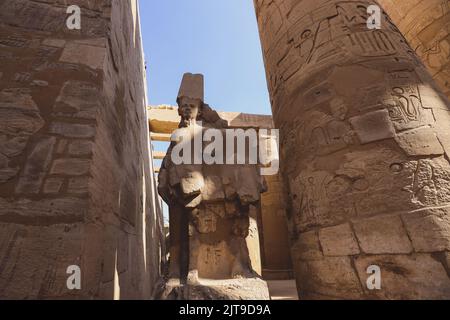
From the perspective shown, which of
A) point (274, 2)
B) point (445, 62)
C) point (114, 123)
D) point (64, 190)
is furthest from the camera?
point (445, 62)

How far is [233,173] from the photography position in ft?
6.74

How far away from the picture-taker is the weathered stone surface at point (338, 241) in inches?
67.3

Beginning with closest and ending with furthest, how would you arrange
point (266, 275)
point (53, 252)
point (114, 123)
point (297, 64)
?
point (53, 252) < point (114, 123) < point (297, 64) < point (266, 275)

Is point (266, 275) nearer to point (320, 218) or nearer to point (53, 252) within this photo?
point (320, 218)

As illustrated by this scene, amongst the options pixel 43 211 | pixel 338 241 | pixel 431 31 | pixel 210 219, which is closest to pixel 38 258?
pixel 43 211

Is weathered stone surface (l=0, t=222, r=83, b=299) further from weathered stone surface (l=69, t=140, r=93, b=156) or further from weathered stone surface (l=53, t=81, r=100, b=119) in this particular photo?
weathered stone surface (l=53, t=81, r=100, b=119)

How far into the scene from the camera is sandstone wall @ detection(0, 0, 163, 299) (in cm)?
127

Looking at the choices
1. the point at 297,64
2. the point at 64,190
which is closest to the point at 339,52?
the point at 297,64

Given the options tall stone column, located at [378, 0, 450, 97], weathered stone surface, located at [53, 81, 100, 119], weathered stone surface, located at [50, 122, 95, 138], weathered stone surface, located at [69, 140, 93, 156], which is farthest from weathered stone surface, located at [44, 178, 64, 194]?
tall stone column, located at [378, 0, 450, 97]

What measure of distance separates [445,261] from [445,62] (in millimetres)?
3632

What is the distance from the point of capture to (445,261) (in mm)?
1440

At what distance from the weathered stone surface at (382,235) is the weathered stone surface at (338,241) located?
1.9 inches


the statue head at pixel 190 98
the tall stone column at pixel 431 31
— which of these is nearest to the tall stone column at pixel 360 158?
the statue head at pixel 190 98

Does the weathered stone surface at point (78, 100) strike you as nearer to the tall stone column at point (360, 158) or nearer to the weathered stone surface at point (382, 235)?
the tall stone column at point (360, 158)
